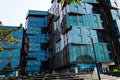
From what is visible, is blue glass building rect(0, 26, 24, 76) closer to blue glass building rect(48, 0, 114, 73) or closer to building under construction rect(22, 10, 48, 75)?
building under construction rect(22, 10, 48, 75)

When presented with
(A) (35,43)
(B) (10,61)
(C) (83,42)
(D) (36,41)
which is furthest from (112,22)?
(B) (10,61)

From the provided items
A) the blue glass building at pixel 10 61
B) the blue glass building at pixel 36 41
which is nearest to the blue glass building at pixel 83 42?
the blue glass building at pixel 10 61

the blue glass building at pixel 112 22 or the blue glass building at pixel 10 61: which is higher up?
the blue glass building at pixel 112 22

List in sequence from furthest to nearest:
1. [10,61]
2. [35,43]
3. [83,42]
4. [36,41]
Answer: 1. [36,41]
2. [35,43]
3. [10,61]
4. [83,42]

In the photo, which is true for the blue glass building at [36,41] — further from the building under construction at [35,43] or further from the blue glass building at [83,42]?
the blue glass building at [83,42]

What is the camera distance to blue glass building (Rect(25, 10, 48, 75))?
63.1 meters

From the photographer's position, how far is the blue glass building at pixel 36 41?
207ft

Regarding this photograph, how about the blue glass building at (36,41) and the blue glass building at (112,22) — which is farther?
the blue glass building at (36,41)

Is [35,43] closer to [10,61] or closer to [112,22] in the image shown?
[10,61]

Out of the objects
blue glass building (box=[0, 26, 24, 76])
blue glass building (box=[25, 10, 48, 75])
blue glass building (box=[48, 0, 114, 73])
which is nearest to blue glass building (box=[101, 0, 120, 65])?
blue glass building (box=[48, 0, 114, 73])

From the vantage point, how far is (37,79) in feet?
54.3

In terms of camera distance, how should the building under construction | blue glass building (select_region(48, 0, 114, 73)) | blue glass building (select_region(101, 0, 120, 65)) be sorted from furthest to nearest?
the building under construction < blue glass building (select_region(101, 0, 120, 65)) < blue glass building (select_region(48, 0, 114, 73))

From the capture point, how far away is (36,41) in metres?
68.6

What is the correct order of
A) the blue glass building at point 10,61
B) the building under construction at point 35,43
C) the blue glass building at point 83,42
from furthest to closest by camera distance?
the building under construction at point 35,43 → the blue glass building at point 10,61 → the blue glass building at point 83,42
